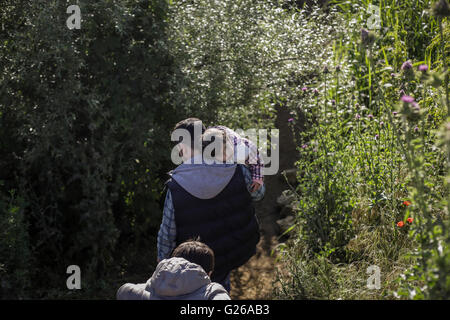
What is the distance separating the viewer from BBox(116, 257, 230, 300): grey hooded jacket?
235 centimetres

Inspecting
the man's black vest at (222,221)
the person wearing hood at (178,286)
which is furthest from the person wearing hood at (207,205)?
the person wearing hood at (178,286)

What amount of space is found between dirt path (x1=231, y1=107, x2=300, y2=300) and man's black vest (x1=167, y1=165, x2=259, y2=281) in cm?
87

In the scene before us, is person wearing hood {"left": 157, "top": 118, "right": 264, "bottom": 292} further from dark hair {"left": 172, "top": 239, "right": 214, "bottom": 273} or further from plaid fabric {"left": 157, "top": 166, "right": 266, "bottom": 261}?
dark hair {"left": 172, "top": 239, "right": 214, "bottom": 273}

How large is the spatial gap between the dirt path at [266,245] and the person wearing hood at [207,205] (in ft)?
3.20

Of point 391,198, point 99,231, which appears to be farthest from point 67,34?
point 391,198

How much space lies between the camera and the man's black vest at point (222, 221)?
2.89 metres

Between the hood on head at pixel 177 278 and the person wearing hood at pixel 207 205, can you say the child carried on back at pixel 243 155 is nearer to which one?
the person wearing hood at pixel 207 205

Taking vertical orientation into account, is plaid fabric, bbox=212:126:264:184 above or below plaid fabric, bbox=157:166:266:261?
above

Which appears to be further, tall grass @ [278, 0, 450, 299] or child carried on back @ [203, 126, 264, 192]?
tall grass @ [278, 0, 450, 299]
